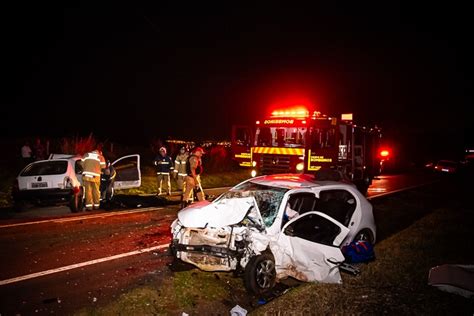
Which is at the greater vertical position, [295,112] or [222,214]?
[295,112]

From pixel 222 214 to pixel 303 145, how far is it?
8021 millimetres

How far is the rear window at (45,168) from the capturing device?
369 inches

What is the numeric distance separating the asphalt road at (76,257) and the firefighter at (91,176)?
487mm

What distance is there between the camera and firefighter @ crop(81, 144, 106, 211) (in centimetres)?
953

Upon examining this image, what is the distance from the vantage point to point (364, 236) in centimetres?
631

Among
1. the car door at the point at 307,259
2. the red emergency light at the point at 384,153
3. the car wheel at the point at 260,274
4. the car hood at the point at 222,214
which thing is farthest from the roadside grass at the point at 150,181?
the car door at the point at 307,259

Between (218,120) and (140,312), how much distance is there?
164 ft

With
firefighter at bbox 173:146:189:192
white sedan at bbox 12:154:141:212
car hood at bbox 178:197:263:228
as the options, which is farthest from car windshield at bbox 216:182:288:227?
white sedan at bbox 12:154:141:212

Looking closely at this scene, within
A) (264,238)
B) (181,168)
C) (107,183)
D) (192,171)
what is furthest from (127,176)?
(264,238)

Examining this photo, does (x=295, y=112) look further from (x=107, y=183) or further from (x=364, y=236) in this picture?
(x=364, y=236)

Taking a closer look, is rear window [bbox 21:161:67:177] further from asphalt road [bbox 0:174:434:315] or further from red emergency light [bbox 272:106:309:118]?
red emergency light [bbox 272:106:309:118]

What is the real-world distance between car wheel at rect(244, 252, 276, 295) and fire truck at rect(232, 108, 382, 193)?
7860mm

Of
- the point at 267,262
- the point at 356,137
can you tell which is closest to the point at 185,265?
the point at 267,262

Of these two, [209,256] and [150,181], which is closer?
[209,256]
